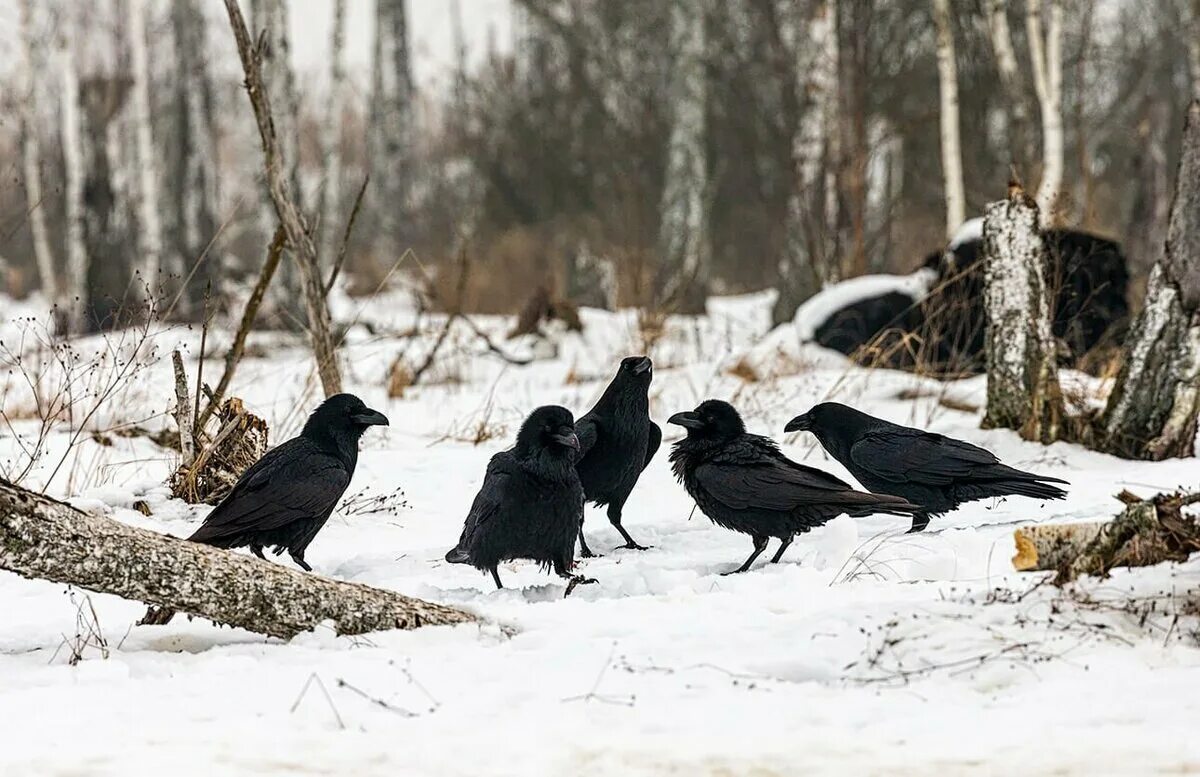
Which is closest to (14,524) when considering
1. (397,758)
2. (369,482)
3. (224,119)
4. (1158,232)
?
(397,758)

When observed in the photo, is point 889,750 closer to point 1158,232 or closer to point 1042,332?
point 1042,332

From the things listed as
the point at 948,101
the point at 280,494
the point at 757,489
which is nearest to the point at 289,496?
the point at 280,494

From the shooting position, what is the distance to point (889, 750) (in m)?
2.71

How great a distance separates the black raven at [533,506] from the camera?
436 centimetres

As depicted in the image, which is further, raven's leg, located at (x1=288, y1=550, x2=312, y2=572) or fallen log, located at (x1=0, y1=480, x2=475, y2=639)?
raven's leg, located at (x1=288, y1=550, x2=312, y2=572)

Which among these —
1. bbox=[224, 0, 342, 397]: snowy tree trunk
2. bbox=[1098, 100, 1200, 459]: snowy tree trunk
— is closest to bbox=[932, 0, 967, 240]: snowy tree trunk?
bbox=[1098, 100, 1200, 459]: snowy tree trunk

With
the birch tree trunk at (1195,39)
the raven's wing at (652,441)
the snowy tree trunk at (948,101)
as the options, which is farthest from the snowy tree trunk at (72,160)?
the birch tree trunk at (1195,39)

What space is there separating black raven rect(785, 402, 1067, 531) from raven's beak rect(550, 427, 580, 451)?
1.49 metres

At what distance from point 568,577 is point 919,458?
1623mm

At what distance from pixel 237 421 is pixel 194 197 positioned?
20.6 meters

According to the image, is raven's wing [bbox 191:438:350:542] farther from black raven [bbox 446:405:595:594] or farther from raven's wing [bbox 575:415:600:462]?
raven's wing [bbox 575:415:600:462]

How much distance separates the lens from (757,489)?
4652 mm

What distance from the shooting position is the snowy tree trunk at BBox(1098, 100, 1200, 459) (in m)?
6.50

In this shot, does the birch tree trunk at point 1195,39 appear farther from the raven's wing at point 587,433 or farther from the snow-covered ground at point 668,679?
the snow-covered ground at point 668,679
